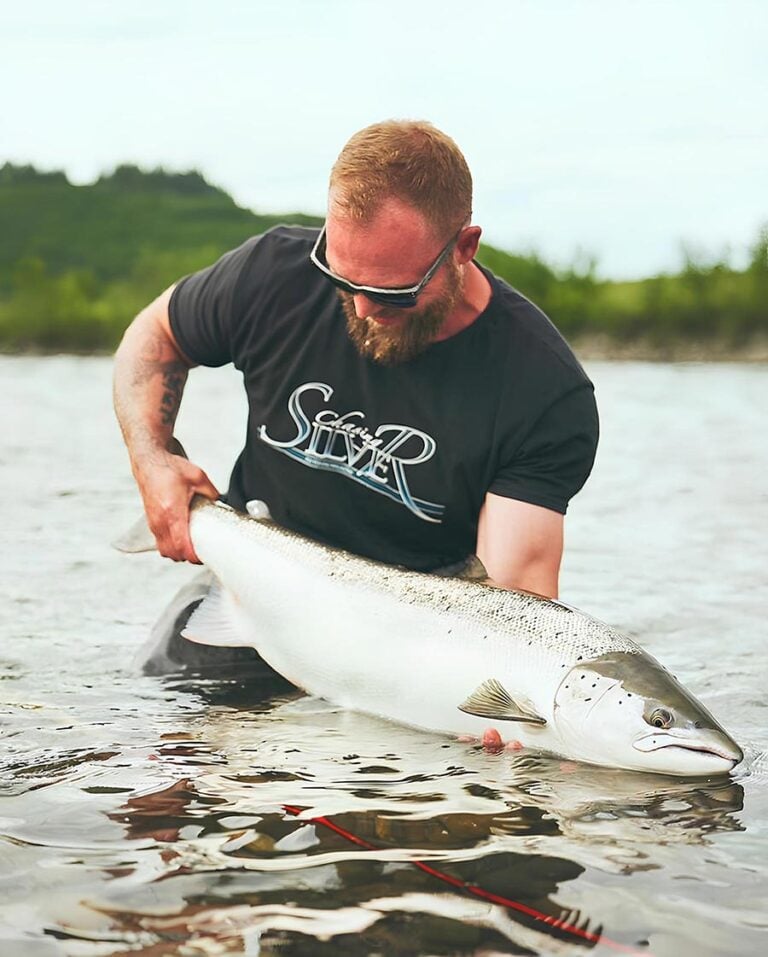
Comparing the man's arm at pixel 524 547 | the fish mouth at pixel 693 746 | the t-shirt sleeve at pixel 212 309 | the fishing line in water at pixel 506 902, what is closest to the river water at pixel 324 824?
the fishing line in water at pixel 506 902

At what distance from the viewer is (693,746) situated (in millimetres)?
4203

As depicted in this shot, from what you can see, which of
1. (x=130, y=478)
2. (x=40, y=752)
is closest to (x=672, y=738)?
→ (x=40, y=752)

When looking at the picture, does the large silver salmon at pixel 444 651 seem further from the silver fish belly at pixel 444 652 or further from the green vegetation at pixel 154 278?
the green vegetation at pixel 154 278

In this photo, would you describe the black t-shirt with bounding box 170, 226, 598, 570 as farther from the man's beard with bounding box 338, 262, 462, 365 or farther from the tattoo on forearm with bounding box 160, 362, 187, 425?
the tattoo on forearm with bounding box 160, 362, 187, 425

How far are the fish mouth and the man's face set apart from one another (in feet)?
5.27

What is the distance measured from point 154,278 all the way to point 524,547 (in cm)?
6046

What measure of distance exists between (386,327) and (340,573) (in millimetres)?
856

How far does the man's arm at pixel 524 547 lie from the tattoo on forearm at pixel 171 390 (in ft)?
4.74

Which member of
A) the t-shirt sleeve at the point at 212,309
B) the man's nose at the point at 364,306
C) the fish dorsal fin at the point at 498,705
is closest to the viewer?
the fish dorsal fin at the point at 498,705

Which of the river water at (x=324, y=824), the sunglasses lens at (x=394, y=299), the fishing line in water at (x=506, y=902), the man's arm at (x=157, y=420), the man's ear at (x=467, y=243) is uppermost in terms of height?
the man's ear at (x=467, y=243)

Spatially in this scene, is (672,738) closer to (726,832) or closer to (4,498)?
(726,832)

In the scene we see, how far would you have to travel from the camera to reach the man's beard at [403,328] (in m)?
4.94

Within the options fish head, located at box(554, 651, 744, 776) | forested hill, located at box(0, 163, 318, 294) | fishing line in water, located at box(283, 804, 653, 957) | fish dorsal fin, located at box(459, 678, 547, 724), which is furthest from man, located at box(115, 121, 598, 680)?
forested hill, located at box(0, 163, 318, 294)

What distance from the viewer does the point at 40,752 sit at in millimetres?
4574
